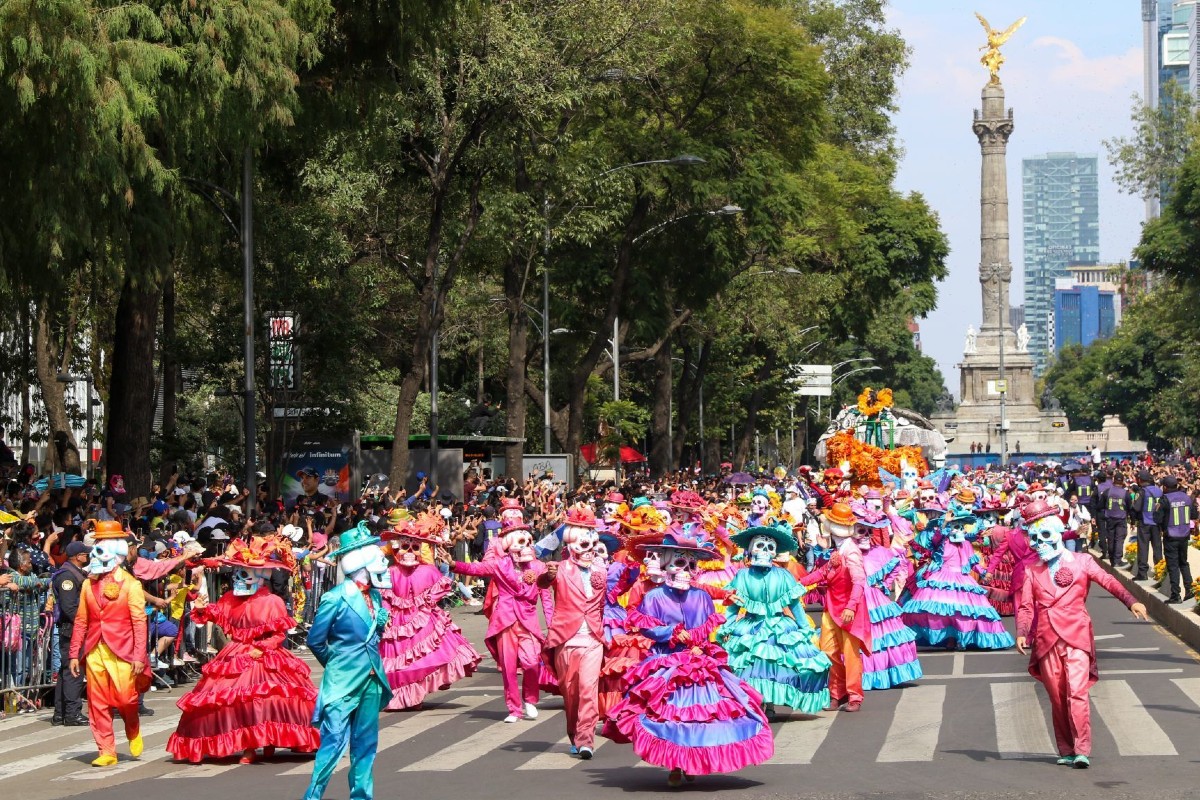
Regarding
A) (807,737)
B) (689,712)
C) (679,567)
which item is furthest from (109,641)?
(807,737)

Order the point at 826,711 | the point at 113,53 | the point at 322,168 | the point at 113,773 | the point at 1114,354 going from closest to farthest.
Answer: the point at 113,773 → the point at 826,711 → the point at 113,53 → the point at 322,168 → the point at 1114,354

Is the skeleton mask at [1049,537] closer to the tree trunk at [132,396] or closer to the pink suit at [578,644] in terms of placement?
the pink suit at [578,644]

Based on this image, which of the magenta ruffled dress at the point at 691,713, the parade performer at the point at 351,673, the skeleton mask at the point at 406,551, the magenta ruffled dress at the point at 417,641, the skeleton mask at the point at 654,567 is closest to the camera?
the parade performer at the point at 351,673

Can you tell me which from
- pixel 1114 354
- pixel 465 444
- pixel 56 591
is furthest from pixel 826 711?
pixel 1114 354

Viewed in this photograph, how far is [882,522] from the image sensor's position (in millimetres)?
15758

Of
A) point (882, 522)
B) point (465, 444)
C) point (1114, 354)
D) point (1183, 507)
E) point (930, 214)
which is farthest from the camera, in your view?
point (1114, 354)

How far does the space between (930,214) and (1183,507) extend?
4365 centimetres

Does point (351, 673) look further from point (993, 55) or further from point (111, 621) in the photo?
point (993, 55)

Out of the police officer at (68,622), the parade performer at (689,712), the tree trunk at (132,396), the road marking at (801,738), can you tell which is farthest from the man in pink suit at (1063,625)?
the tree trunk at (132,396)

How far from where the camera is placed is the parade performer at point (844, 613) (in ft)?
46.9

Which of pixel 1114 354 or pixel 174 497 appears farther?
pixel 1114 354

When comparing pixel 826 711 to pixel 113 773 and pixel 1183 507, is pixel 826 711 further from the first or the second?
pixel 1183 507

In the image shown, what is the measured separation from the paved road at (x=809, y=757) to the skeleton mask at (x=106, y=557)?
1.34m

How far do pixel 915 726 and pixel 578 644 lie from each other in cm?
271
